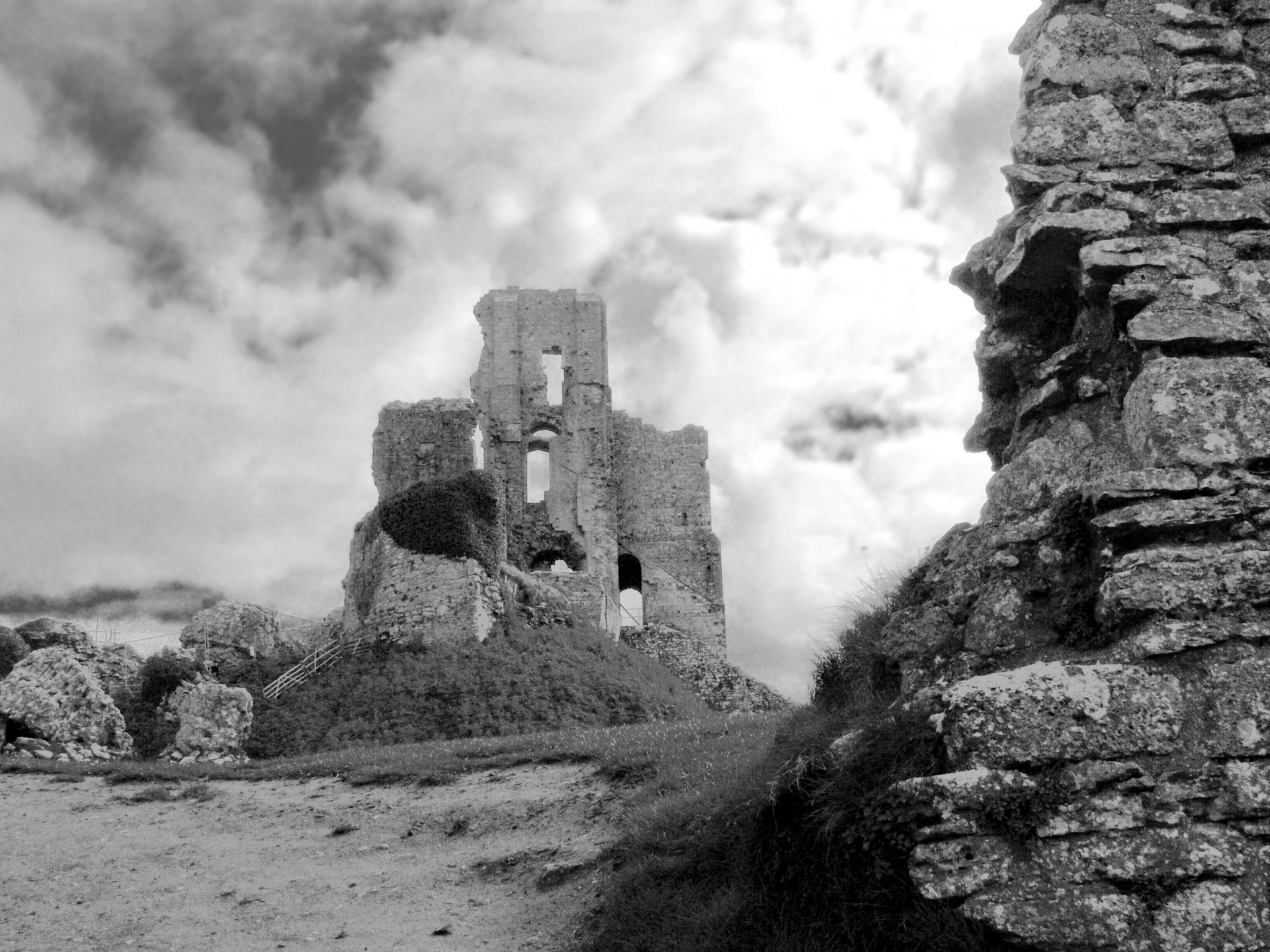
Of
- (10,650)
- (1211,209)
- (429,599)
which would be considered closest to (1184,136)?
(1211,209)

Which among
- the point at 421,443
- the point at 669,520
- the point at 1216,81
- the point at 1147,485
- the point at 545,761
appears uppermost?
the point at 669,520

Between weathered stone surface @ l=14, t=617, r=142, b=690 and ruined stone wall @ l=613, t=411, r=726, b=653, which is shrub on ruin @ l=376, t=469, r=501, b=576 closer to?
weathered stone surface @ l=14, t=617, r=142, b=690

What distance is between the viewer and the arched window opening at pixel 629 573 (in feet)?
143

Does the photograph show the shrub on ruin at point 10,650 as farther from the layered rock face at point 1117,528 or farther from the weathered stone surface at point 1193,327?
the weathered stone surface at point 1193,327

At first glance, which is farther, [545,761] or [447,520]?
[447,520]

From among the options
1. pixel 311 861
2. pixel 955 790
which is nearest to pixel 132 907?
pixel 311 861

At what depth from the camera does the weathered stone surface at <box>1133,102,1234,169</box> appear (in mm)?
6414

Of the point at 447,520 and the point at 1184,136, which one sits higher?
the point at 447,520

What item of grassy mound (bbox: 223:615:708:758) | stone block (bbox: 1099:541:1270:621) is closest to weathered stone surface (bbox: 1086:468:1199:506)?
stone block (bbox: 1099:541:1270:621)

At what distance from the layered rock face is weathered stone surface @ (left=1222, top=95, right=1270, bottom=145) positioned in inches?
0.6

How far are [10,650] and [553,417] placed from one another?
23722mm

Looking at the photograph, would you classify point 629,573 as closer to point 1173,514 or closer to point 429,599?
point 429,599

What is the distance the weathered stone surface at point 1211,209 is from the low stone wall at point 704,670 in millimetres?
21527

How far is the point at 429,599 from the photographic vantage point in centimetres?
2530
